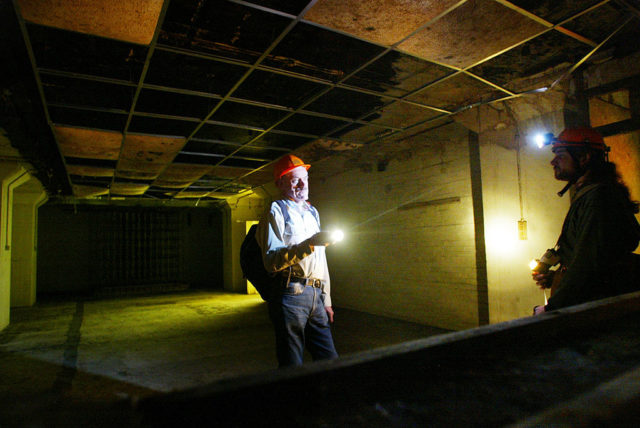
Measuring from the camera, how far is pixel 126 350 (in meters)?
4.94

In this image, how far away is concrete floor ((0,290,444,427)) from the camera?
10.7 ft

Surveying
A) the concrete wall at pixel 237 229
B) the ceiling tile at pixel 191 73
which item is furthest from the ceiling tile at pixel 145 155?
the concrete wall at pixel 237 229

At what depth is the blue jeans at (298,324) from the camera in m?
2.27

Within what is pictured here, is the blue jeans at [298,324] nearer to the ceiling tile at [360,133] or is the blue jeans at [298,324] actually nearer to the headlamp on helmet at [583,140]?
the headlamp on helmet at [583,140]

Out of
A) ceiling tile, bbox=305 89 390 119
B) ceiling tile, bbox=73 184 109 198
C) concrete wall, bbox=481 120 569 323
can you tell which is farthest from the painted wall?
concrete wall, bbox=481 120 569 323

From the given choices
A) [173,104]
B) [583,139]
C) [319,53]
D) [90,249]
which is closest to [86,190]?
[90,249]

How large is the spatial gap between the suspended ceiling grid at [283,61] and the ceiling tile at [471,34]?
12 mm

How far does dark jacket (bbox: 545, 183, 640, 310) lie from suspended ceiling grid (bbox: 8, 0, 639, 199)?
1656 millimetres

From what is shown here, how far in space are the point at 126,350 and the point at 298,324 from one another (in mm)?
3851

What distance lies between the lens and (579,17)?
2.92m

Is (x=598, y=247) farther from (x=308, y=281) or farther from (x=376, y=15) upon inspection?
(x=376, y=15)

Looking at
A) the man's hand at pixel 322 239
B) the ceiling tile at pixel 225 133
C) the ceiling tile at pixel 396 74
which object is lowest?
the man's hand at pixel 322 239

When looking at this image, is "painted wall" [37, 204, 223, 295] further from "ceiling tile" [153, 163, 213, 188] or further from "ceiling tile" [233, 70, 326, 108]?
"ceiling tile" [233, 70, 326, 108]

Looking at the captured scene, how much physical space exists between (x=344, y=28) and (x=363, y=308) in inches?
223
